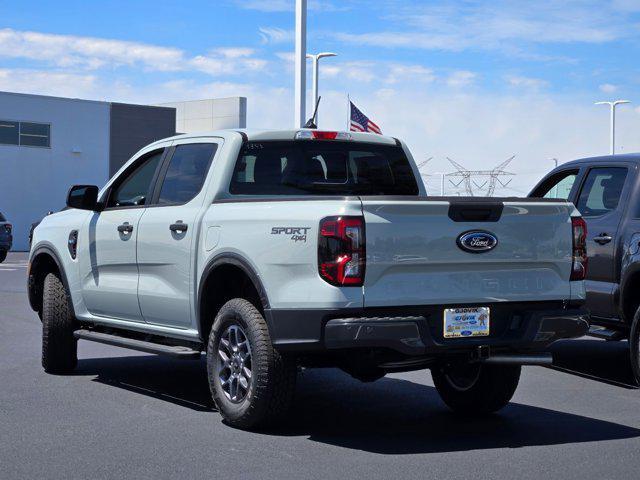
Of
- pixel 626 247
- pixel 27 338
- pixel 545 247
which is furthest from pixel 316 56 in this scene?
pixel 545 247

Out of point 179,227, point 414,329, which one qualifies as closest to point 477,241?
point 414,329

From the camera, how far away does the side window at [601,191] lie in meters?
10.6

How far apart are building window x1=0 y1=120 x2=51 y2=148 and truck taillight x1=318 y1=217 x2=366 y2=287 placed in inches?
1950

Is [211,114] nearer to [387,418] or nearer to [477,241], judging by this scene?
[387,418]

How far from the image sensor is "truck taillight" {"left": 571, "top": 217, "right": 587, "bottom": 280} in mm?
7582

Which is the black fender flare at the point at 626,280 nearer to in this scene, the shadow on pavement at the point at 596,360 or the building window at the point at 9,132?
the shadow on pavement at the point at 596,360

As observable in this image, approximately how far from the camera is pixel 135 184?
9570 millimetres

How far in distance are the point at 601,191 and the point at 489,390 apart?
10.8ft

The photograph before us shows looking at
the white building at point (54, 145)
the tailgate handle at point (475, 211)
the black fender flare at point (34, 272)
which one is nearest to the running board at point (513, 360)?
the tailgate handle at point (475, 211)

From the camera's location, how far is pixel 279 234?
7.15m

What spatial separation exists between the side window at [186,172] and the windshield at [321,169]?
1.00 feet

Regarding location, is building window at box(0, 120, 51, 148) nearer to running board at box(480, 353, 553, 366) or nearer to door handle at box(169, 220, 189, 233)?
door handle at box(169, 220, 189, 233)

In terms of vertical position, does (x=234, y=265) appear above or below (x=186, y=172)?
below

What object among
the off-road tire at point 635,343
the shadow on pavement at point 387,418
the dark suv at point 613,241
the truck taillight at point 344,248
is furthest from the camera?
the dark suv at point 613,241
